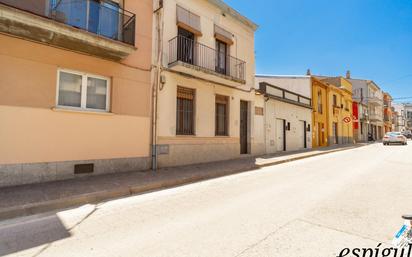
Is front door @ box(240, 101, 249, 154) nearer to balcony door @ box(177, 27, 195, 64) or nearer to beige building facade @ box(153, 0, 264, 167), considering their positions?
beige building facade @ box(153, 0, 264, 167)

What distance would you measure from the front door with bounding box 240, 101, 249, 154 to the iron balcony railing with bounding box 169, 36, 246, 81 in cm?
176

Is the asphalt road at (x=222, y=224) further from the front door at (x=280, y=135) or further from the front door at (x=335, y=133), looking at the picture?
the front door at (x=335, y=133)

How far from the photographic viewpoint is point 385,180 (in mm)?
7328

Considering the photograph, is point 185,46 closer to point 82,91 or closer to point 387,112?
point 82,91

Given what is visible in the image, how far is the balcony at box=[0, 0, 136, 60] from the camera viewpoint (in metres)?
6.05

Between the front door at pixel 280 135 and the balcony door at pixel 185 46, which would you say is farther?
the front door at pixel 280 135

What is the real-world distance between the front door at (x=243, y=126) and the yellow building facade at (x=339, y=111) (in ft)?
49.1

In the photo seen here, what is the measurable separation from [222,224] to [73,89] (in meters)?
6.33

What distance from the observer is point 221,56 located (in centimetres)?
1293

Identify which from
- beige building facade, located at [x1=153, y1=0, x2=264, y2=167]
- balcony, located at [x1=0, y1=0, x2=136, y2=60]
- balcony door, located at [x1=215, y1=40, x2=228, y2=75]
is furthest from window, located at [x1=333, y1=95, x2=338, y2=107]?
balcony, located at [x1=0, y1=0, x2=136, y2=60]

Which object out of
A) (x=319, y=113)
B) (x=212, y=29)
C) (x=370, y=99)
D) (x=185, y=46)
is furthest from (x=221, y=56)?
(x=370, y=99)

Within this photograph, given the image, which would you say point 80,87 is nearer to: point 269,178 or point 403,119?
point 269,178

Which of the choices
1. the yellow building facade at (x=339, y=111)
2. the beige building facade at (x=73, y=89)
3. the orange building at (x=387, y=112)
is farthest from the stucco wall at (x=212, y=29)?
the orange building at (x=387, y=112)

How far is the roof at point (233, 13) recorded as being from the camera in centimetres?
1215
